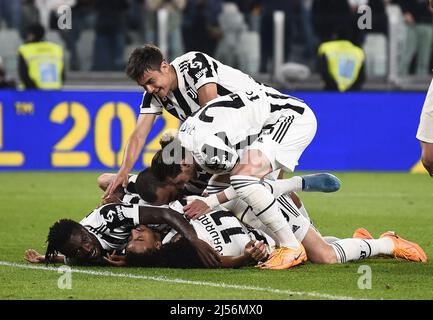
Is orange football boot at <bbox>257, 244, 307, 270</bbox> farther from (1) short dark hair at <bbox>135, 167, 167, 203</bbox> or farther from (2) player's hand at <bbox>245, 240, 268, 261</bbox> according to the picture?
(1) short dark hair at <bbox>135, 167, 167, 203</bbox>

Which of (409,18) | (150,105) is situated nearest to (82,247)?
(150,105)

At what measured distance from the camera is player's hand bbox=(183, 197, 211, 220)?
898cm

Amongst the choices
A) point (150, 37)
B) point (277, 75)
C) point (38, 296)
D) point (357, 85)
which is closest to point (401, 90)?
point (357, 85)

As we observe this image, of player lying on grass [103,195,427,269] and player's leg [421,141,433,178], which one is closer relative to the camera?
player's leg [421,141,433,178]

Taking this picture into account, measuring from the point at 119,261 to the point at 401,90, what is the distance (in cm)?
1072

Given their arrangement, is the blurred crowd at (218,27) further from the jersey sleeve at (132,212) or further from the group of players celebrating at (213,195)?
the jersey sleeve at (132,212)

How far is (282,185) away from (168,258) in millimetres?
1070

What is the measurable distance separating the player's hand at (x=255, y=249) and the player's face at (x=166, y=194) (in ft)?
2.45

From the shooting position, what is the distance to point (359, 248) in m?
9.44

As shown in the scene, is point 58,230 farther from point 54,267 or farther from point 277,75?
point 277,75

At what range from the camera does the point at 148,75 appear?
9.13m

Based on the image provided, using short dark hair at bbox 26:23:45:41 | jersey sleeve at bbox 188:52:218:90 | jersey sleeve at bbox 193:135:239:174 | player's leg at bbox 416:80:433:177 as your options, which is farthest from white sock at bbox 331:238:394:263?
short dark hair at bbox 26:23:45:41

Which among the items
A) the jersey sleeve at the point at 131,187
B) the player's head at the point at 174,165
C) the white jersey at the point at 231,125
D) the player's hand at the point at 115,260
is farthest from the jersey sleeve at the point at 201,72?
the player's hand at the point at 115,260

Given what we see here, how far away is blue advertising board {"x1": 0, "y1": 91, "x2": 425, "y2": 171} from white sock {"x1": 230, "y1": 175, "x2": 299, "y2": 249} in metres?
8.32
